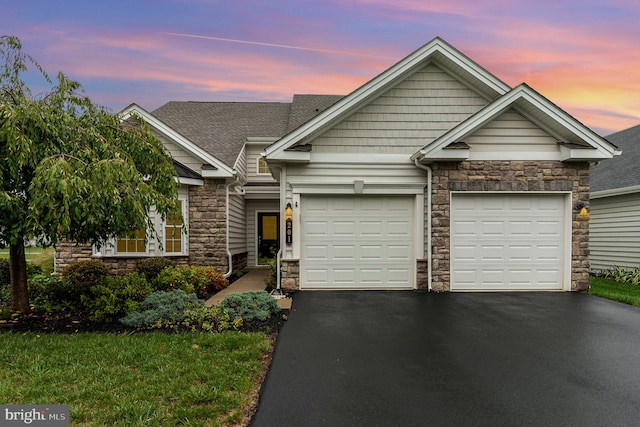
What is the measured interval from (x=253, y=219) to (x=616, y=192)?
1259 cm

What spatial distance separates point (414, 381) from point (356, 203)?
17.7 feet

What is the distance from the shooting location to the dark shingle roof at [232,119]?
13914mm

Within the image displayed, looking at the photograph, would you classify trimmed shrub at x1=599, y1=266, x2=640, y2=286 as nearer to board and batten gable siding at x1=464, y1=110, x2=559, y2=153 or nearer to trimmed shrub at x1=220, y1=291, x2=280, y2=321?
board and batten gable siding at x1=464, y1=110, x2=559, y2=153

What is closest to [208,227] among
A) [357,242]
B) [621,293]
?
[357,242]

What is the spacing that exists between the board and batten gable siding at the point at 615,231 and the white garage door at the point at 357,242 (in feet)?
27.2

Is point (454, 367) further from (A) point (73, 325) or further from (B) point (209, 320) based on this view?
(A) point (73, 325)

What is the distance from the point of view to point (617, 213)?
12219 millimetres

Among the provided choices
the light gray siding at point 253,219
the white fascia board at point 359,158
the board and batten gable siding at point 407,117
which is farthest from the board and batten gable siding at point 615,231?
the light gray siding at point 253,219

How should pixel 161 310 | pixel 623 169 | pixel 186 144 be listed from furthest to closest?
pixel 623 169, pixel 186 144, pixel 161 310

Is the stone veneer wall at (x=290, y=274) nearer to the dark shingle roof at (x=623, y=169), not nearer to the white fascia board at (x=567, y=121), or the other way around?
the white fascia board at (x=567, y=121)

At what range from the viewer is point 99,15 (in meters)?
9.53

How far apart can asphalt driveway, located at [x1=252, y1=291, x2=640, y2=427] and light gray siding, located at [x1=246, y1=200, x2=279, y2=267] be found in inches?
326

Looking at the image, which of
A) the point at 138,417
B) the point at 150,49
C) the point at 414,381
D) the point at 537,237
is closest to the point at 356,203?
the point at 537,237

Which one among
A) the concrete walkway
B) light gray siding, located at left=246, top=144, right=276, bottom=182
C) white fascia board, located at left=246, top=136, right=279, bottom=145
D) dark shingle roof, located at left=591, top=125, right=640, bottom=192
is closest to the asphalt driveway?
the concrete walkway
